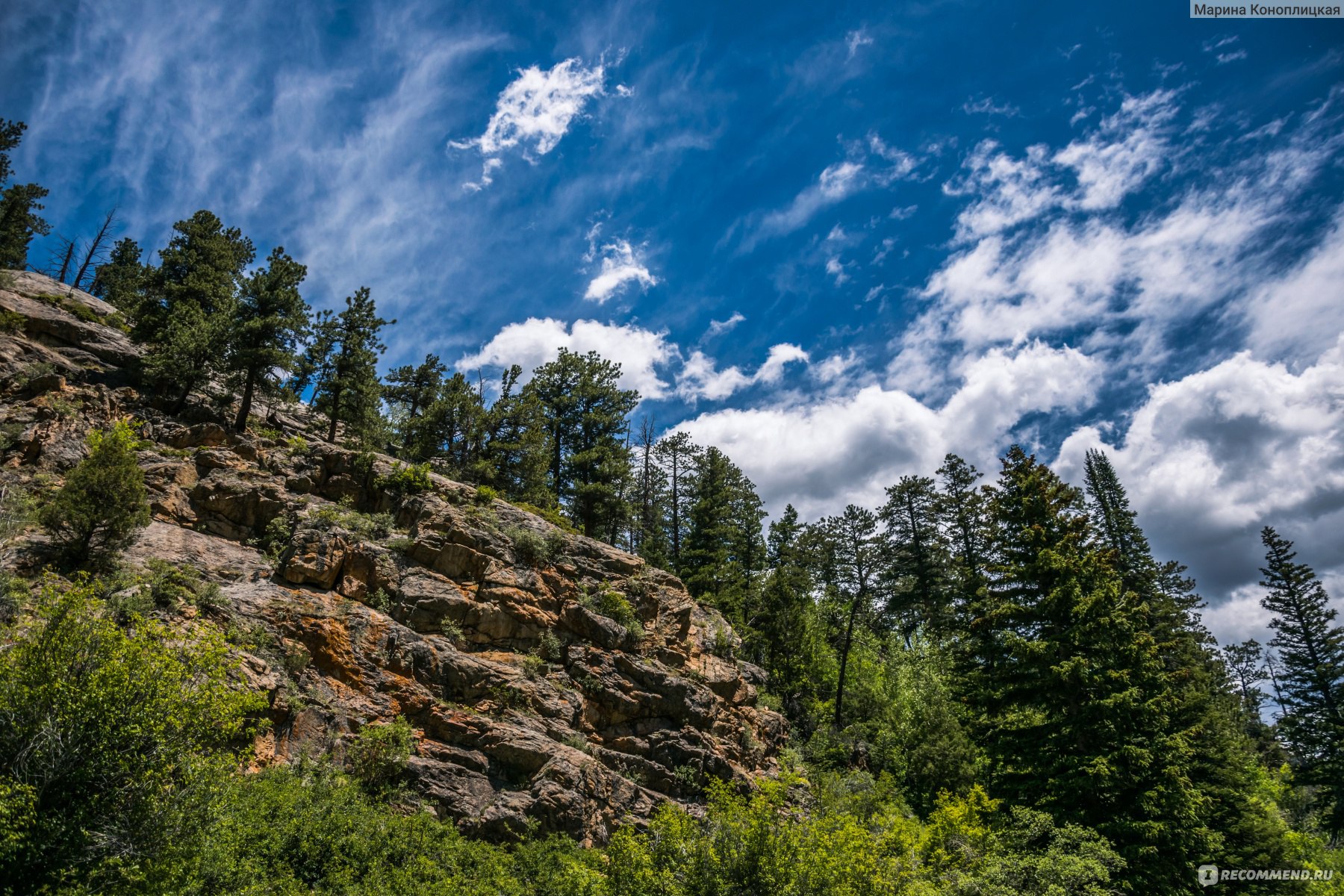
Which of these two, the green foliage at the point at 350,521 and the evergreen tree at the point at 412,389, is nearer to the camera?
the green foliage at the point at 350,521

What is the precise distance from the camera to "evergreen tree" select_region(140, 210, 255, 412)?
87.4ft

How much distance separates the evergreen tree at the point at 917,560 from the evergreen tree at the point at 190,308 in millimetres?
40947

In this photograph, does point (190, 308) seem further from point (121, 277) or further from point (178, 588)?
point (121, 277)

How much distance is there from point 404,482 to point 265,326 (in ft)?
33.6

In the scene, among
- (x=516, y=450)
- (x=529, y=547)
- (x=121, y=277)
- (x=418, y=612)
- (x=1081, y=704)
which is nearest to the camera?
(x=1081, y=704)

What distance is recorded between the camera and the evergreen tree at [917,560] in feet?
134

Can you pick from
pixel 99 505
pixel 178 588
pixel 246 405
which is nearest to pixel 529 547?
pixel 178 588

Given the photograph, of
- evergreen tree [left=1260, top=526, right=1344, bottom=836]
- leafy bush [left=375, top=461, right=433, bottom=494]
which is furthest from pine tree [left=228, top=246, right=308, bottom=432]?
evergreen tree [left=1260, top=526, right=1344, bottom=836]

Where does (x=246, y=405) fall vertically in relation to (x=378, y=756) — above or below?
above

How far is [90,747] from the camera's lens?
1066 cm

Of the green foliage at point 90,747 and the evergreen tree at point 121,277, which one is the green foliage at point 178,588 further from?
the evergreen tree at point 121,277

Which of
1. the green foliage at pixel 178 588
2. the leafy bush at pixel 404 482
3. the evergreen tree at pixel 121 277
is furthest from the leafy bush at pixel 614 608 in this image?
the evergreen tree at pixel 121 277

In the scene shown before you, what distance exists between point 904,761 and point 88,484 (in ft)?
117

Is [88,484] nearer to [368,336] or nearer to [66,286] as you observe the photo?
[368,336]
